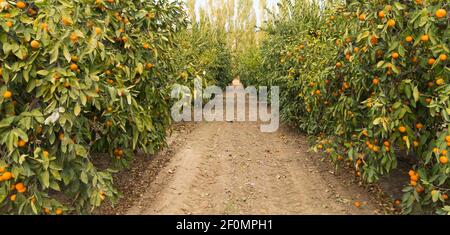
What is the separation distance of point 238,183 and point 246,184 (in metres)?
0.10

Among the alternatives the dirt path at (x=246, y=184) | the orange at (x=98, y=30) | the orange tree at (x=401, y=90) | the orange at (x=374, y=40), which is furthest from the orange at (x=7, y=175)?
the orange at (x=374, y=40)

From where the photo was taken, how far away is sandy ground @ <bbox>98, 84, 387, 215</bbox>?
352 cm

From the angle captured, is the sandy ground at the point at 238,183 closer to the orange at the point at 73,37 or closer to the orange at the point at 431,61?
the orange at the point at 431,61

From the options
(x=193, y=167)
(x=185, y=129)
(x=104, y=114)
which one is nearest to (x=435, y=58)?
(x=104, y=114)

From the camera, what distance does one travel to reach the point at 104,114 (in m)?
2.79

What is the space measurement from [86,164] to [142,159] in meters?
2.29

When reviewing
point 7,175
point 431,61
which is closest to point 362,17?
point 431,61

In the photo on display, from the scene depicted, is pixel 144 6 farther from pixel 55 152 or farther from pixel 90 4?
pixel 55 152

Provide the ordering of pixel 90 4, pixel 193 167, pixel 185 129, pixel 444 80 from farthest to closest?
pixel 185 129 → pixel 193 167 → pixel 90 4 → pixel 444 80

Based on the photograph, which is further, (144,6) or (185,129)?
(185,129)

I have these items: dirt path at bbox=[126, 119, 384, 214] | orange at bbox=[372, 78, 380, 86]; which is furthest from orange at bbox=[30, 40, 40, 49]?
orange at bbox=[372, 78, 380, 86]

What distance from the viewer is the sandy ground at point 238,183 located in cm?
352

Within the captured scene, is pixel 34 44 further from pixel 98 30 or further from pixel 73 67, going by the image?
pixel 98 30

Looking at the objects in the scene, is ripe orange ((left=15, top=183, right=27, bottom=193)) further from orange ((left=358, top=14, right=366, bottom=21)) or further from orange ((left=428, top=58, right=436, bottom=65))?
orange ((left=428, top=58, right=436, bottom=65))
